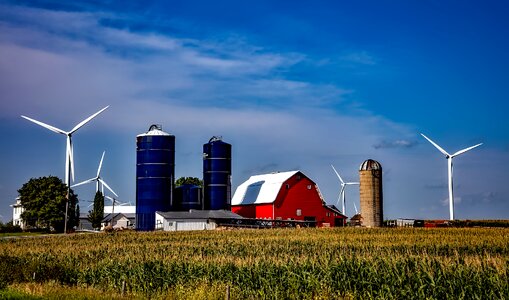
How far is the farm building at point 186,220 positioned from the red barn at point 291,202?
7.70 m

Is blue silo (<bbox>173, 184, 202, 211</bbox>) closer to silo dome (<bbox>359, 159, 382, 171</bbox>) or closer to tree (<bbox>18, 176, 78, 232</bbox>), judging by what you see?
tree (<bbox>18, 176, 78, 232</bbox>)

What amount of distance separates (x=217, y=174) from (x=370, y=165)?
2226 cm

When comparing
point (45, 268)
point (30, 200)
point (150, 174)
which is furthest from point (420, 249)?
point (30, 200)

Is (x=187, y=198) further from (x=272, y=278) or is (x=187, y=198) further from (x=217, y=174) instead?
(x=272, y=278)

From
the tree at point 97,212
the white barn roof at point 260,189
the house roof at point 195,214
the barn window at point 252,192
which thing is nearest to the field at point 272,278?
the house roof at point 195,214

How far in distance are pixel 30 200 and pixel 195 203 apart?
24.3 metres

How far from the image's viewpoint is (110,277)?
31.5m

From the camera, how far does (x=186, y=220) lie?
8569 centimetres

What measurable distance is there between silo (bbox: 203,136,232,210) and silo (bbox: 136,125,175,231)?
6204mm

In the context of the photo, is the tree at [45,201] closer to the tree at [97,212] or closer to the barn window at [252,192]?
the tree at [97,212]

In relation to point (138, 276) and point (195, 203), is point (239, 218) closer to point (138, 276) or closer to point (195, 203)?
point (195, 203)

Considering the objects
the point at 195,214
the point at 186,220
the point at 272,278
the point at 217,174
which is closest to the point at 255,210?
the point at 217,174

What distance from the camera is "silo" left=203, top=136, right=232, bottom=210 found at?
9294cm

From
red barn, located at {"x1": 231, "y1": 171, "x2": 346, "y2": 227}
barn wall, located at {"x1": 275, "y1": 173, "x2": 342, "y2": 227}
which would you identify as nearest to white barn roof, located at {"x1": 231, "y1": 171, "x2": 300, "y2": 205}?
red barn, located at {"x1": 231, "y1": 171, "x2": 346, "y2": 227}
